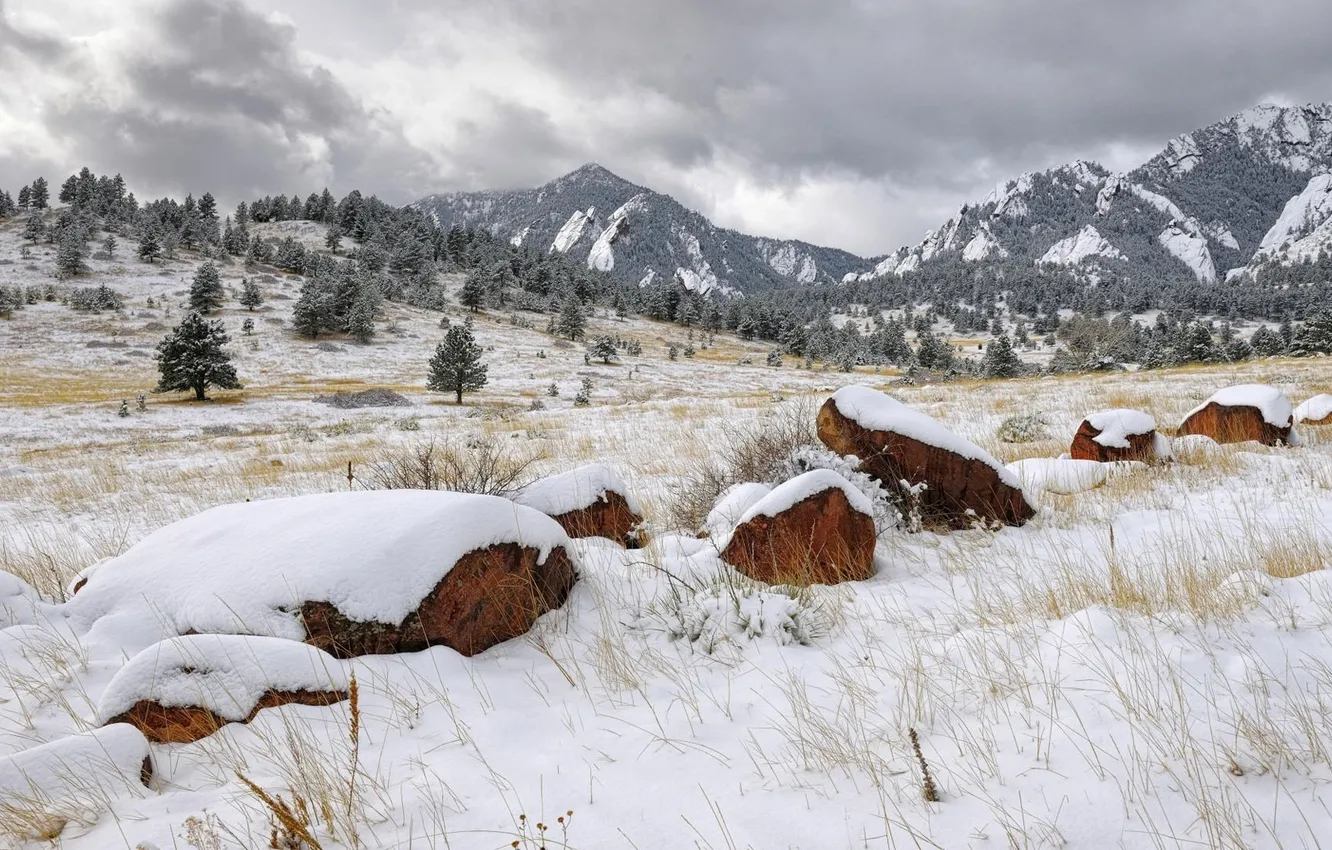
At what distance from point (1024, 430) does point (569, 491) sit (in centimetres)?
876

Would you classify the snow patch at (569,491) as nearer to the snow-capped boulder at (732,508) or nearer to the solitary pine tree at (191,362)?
the snow-capped boulder at (732,508)

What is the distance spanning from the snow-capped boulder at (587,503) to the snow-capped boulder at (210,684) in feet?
8.53

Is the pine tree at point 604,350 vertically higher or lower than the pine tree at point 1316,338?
lower

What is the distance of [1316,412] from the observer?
9031mm

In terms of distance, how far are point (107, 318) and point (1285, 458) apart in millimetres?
77855

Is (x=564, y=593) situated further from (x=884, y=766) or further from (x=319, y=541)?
(x=884, y=766)

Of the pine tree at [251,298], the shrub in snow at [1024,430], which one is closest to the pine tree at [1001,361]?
the shrub in snow at [1024,430]

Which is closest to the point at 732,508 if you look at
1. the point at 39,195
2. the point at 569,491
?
the point at 569,491

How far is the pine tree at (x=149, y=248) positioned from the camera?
75.9 m

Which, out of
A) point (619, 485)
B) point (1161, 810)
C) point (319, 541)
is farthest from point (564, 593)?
point (1161, 810)

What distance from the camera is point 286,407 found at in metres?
31.4

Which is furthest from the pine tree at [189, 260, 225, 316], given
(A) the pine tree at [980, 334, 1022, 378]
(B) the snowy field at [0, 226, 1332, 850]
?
(A) the pine tree at [980, 334, 1022, 378]

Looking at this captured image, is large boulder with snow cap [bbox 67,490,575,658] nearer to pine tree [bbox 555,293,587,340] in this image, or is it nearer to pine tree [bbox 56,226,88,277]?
pine tree [bbox 555,293,587,340]

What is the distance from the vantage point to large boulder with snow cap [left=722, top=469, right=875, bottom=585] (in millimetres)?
4125
